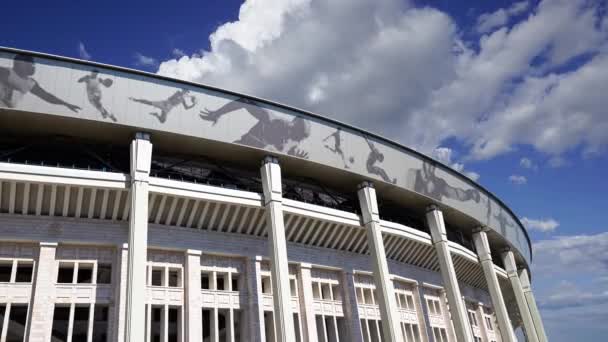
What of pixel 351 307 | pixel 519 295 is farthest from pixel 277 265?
pixel 519 295

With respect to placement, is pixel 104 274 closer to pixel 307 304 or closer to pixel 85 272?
pixel 85 272

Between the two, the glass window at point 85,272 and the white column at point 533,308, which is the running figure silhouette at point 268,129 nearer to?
the glass window at point 85,272

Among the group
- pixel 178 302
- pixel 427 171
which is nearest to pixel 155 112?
pixel 178 302

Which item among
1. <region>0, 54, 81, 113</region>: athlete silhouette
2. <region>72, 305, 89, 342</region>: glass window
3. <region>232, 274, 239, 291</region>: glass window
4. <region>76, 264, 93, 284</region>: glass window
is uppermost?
<region>0, 54, 81, 113</region>: athlete silhouette

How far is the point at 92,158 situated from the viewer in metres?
23.3

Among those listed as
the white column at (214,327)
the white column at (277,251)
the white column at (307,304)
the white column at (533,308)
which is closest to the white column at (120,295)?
the white column at (214,327)

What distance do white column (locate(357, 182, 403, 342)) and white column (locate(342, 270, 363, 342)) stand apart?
2.56 metres

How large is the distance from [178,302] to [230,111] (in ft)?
29.3

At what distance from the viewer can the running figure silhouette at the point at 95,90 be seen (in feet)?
64.8

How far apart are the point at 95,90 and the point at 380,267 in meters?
15.7

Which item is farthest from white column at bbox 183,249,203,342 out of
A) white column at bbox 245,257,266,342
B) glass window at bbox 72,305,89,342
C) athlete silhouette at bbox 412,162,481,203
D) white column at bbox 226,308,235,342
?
athlete silhouette at bbox 412,162,481,203

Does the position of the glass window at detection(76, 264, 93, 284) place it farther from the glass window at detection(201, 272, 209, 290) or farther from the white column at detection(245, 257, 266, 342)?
the white column at detection(245, 257, 266, 342)

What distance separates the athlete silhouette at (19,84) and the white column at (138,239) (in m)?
3.64

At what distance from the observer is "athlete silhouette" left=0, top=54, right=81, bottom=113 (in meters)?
18.6
